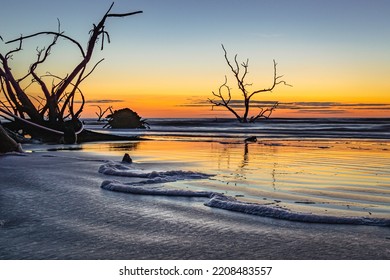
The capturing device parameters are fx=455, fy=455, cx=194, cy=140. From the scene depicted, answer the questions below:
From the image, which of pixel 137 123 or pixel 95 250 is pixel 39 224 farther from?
pixel 137 123

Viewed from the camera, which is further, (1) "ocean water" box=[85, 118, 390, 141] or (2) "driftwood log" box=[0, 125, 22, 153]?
(1) "ocean water" box=[85, 118, 390, 141]

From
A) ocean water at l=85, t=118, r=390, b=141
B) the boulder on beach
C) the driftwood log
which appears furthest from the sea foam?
the boulder on beach

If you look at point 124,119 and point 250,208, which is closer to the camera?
point 250,208

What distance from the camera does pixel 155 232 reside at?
1922mm

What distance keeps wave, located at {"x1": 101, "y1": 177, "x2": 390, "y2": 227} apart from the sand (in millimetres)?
52

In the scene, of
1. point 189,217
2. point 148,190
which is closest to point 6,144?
point 148,190

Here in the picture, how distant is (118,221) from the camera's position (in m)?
2.11

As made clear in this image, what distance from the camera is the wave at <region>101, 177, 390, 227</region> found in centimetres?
208

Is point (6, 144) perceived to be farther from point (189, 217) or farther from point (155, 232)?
point (155, 232)

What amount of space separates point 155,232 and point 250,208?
59 centimetres

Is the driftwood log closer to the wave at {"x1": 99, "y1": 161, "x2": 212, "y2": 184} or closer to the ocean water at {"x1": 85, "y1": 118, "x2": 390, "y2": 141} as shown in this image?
the wave at {"x1": 99, "y1": 161, "x2": 212, "y2": 184}

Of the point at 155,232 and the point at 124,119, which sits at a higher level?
the point at 124,119

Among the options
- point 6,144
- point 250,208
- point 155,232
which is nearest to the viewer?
point 155,232

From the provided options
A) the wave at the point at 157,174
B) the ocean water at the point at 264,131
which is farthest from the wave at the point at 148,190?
the ocean water at the point at 264,131
